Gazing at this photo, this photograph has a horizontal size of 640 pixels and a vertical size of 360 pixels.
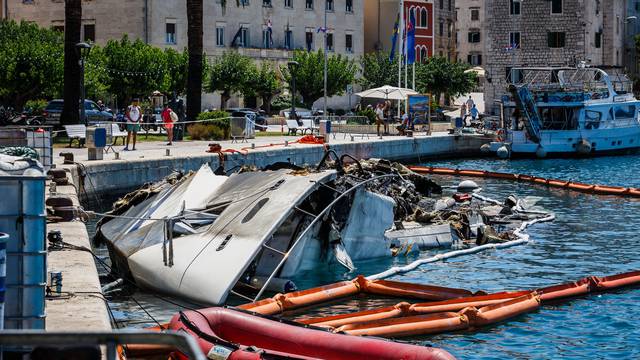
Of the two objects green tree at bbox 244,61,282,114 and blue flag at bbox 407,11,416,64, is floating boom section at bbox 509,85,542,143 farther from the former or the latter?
green tree at bbox 244,61,282,114

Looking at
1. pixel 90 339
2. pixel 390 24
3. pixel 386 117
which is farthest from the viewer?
pixel 390 24

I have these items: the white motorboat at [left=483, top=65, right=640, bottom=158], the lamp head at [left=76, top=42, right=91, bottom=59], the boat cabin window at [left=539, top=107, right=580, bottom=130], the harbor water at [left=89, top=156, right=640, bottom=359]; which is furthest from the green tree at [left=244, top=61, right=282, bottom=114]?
the harbor water at [left=89, top=156, right=640, bottom=359]

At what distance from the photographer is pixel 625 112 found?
5478 cm

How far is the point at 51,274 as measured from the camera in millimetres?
12578

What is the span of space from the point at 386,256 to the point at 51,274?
32.0ft

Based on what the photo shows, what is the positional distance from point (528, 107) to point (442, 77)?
2831 cm

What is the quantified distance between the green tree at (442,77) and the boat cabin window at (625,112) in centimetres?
→ 2380

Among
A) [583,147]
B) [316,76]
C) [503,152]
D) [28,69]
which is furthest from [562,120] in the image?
[28,69]

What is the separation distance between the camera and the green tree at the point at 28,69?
167 feet

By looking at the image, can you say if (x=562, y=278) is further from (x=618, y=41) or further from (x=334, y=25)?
(x=618, y=41)

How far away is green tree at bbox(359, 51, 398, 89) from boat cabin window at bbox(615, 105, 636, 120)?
73.9ft

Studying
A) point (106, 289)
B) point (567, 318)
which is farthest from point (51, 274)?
point (567, 318)

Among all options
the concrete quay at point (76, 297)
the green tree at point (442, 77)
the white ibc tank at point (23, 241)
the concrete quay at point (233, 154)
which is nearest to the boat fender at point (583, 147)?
the concrete quay at point (233, 154)

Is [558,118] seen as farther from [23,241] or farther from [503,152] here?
[23,241]
